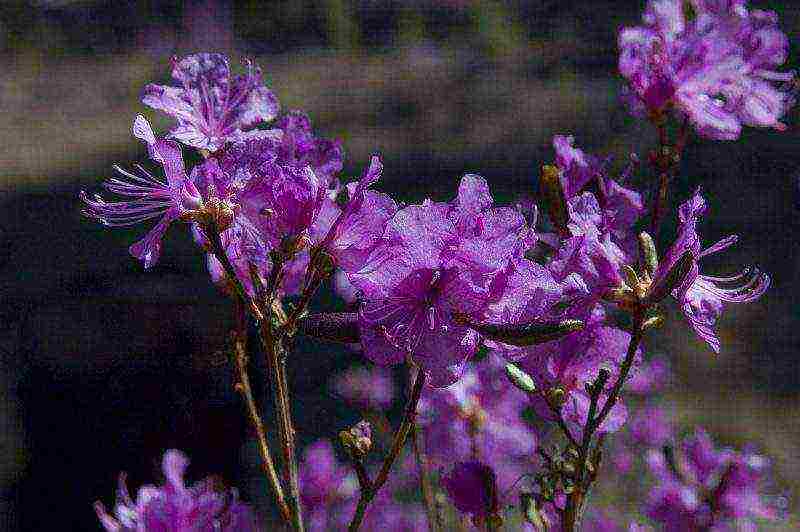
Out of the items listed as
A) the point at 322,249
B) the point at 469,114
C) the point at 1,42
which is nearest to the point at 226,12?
the point at 1,42

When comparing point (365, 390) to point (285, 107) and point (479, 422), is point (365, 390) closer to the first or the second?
point (479, 422)

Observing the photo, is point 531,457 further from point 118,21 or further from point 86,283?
point 118,21

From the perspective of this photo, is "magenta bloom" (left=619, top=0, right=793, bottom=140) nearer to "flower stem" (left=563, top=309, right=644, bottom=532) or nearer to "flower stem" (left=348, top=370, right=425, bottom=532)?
Result: "flower stem" (left=563, top=309, right=644, bottom=532)

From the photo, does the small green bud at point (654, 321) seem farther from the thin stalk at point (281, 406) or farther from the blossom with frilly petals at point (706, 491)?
the blossom with frilly petals at point (706, 491)

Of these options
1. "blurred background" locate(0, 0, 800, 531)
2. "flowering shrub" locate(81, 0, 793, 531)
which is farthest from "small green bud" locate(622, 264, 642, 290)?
"blurred background" locate(0, 0, 800, 531)

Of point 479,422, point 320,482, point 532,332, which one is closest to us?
point 532,332

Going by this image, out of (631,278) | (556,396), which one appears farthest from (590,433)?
(631,278)

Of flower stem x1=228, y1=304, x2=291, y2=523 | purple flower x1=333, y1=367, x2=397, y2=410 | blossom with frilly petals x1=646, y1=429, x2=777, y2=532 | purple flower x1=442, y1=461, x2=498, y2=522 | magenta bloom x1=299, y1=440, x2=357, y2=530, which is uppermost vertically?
flower stem x1=228, y1=304, x2=291, y2=523
